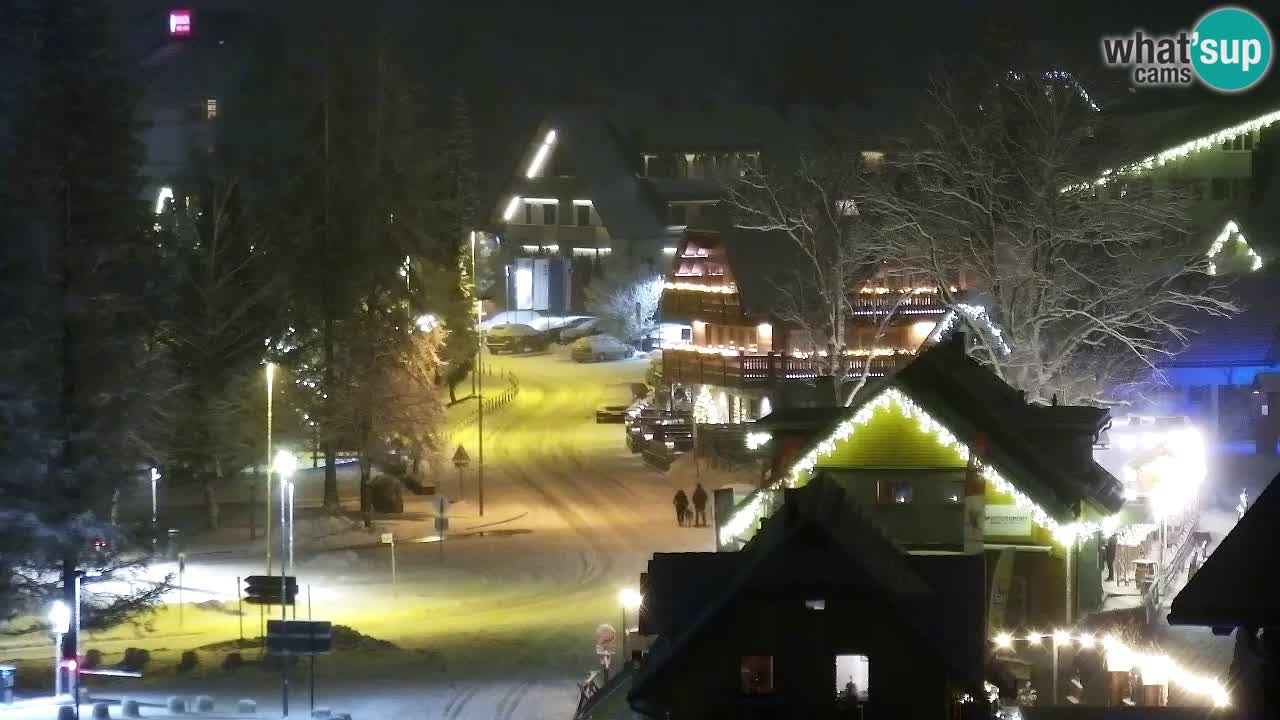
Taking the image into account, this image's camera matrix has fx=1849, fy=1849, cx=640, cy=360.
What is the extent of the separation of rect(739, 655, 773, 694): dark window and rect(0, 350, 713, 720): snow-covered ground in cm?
1025

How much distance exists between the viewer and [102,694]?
2839cm

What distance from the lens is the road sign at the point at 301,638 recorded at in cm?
2500

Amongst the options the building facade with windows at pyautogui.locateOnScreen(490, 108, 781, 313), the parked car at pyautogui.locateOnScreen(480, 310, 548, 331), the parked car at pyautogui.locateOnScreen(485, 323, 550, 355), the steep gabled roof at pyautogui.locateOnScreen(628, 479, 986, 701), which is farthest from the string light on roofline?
the parked car at pyautogui.locateOnScreen(480, 310, 548, 331)

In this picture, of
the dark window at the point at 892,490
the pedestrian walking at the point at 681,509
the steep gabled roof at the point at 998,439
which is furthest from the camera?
the pedestrian walking at the point at 681,509

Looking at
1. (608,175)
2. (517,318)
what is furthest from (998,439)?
(517,318)

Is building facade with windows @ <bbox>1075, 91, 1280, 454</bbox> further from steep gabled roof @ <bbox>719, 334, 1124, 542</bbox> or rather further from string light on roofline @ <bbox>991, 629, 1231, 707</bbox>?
string light on roofline @ <bbox>991, 629, 1231, 707</bbox>

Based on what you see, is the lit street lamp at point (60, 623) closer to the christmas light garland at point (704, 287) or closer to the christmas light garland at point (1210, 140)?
the christmas light garland at point (704, 287)

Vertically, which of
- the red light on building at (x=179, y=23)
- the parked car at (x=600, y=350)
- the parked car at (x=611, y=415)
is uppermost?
the red light on building at (x=179, y=23)

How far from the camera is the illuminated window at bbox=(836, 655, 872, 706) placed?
17047 millimetres

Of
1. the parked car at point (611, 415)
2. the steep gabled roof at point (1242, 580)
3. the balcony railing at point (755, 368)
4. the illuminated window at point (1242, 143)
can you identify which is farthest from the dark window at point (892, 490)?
the illuminated window at point (1242, 143)

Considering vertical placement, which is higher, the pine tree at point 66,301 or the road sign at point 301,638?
the pine tree at point 66,301

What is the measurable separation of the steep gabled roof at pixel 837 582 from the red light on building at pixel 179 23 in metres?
80.5

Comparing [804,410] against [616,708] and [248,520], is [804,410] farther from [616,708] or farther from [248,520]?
[248,520]

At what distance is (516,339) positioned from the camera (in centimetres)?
9406
